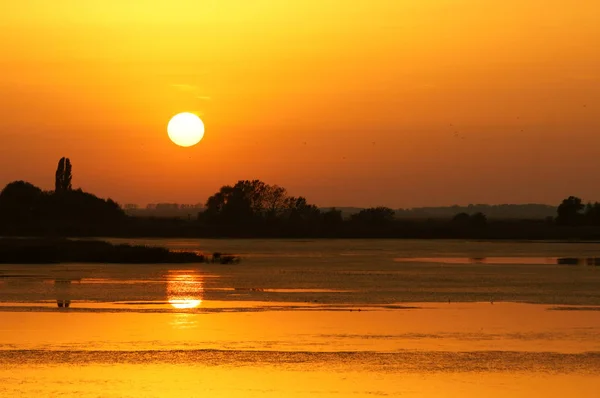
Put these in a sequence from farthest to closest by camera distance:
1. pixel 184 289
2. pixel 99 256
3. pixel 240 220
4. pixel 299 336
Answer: pixel 240 220, pixel 99 256, pixel 184 289, pixel 299 336

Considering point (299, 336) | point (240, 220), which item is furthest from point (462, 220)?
point (299, 336)

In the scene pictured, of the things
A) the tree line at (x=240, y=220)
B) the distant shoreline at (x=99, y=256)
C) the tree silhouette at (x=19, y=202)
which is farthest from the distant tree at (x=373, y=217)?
the distant shoreline at (x=99, y=256)

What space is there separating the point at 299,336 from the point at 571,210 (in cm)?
9914

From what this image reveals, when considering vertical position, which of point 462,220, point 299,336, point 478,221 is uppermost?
point 462,220

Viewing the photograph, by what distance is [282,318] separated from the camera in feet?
87.7

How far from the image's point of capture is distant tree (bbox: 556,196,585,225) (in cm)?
11806

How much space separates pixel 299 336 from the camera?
23312 mm

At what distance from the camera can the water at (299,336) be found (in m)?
17.8

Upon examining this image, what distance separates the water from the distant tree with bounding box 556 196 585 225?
78.8 meters

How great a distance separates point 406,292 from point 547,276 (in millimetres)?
10042

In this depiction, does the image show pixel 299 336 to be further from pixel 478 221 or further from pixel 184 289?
pixel 478 221

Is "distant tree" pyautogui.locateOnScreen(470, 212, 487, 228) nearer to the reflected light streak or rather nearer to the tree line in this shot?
the tree line

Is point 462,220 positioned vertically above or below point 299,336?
above

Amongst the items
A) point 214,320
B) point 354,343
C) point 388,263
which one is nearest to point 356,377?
point 354,343
